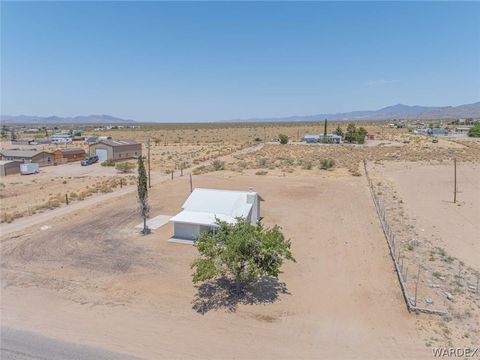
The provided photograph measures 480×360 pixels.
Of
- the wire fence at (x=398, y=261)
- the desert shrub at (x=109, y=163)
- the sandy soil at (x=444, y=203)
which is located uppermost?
the desert shrub at (x=109, y=163)

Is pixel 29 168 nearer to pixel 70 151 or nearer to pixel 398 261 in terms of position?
pixel 70 151

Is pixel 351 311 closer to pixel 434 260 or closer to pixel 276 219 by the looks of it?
pixel 434 260

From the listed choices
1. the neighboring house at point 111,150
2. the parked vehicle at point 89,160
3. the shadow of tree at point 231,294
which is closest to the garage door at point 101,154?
the neighboring house at point 111,150

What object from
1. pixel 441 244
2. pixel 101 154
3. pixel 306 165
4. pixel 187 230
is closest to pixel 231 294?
pixel 187 230

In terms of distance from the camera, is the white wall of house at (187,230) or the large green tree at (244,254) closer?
the large green tree at (244,254)

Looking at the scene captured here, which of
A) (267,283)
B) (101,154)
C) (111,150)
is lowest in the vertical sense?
(267,283)

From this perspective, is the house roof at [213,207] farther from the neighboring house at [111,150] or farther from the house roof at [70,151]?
the house roof at [70,151]
